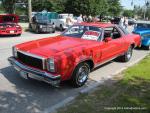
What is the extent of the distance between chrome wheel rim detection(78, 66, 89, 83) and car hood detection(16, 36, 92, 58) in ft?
2.07

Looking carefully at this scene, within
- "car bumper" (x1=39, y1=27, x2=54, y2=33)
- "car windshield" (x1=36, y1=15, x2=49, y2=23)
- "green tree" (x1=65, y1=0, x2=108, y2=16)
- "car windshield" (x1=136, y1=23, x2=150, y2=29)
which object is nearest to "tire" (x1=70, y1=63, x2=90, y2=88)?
"car windshield" (x1=136, y1=23, x2=150, y2=29)

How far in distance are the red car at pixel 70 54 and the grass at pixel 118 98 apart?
0.67 m

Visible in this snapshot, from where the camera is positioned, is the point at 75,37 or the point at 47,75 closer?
the point at 47,75

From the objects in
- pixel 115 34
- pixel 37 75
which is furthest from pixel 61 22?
pixel 37 75

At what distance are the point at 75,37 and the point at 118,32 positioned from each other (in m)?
2.00

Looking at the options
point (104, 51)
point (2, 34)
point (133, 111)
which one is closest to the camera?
point (133, 111)

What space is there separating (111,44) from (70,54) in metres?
2.40

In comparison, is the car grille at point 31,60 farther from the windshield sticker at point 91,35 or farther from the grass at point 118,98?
the windshield sticker at point 91,35

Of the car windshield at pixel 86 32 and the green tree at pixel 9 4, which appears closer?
the car windshield at pixel 86 32

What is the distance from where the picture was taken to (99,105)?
5367 millimetres

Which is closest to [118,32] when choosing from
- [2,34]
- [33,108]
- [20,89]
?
[20,89]

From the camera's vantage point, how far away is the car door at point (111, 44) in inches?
301

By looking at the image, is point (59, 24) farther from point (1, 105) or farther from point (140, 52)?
point (1, 105)

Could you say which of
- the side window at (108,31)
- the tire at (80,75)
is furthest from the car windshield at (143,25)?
the tire at (80,75)
